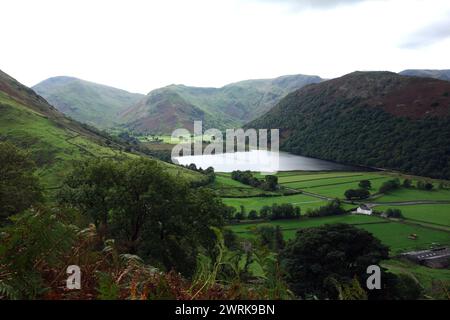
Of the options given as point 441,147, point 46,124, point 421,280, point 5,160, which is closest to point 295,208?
point 421,280

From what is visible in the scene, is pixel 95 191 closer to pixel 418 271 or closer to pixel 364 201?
pixel 418 271

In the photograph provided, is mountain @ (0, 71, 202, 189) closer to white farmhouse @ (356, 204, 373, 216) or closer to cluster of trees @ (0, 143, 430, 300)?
white farmhouse @ (356, 204, 373, 216)

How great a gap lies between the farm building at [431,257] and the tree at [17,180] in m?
49.8

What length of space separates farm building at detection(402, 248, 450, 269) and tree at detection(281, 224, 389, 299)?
17264 millimetres

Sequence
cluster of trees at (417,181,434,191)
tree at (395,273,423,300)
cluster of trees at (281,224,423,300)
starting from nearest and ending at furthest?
tree at (395,273,423,300), cluster of trees at (281,224,423,300), cluster of trees at (417,181,434,191)

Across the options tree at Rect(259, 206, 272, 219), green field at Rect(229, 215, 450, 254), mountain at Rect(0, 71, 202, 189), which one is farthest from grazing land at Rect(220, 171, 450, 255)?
mountain at Rect(0, 71, 202, 189)

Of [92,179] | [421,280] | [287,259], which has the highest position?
[92,179]

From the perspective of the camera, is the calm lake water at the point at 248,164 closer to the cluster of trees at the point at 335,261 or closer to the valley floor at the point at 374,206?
the valley floor at the point at 374,206

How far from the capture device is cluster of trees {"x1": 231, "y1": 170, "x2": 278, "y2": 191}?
3735 inches

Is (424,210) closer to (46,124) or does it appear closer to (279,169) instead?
(279,169)

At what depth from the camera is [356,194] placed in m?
86.4

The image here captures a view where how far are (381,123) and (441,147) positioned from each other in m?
39.6

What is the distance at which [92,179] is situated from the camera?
91.0 ft

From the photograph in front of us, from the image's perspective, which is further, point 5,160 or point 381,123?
point 381,123
